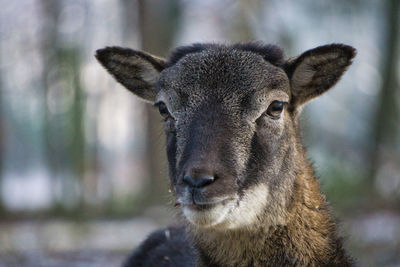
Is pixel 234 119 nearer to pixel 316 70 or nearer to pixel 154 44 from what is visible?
pixel 316 70

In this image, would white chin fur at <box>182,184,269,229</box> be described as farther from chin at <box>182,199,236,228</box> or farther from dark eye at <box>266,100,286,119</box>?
dark eye at <box>266,100,286,119</box>

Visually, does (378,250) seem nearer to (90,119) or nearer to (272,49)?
(272,49)

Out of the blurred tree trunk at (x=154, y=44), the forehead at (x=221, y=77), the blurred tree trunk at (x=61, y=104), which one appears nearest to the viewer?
the forehead at (x=221, y=77)

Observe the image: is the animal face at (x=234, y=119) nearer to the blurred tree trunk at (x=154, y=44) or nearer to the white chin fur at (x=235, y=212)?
the white chin fur at (x=235, y=212)

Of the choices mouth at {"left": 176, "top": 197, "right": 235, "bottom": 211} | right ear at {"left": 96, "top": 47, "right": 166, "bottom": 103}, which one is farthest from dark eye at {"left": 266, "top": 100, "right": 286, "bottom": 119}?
right ear at {"left": 96, "top": 47, "right": 166, "bottom": 103}

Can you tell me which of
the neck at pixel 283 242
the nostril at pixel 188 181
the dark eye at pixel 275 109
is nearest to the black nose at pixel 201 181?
the nostril at pixel 188 181

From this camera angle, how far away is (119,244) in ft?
40.8

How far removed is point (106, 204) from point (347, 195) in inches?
301

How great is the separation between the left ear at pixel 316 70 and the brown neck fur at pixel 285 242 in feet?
2.54

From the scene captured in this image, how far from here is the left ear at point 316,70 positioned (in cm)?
476

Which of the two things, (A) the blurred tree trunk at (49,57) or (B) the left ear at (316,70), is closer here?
(B) the left ear at (316,70)

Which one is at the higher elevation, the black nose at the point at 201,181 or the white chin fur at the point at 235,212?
the black nose at the point at 201,181

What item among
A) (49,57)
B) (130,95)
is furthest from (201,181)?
(49,57)

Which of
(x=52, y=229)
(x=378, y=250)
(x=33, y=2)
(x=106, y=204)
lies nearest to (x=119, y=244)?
(x=52, y=229)
